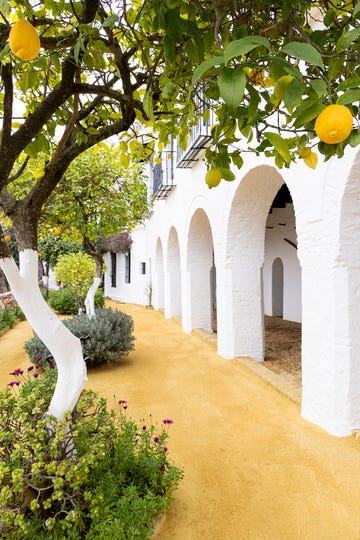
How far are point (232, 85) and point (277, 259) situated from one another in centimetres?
1133

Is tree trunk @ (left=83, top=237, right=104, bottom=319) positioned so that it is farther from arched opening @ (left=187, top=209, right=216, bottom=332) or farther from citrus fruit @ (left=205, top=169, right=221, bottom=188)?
citrus fruit @ (left=205, top=169, right=221, bottom=188)

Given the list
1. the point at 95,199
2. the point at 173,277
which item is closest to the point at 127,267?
the point at 173,277

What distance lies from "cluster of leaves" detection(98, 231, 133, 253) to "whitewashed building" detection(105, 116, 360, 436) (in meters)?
4.32

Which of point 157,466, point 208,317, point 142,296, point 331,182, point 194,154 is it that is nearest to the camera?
point 157,466

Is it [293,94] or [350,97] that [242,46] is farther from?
[350,97]

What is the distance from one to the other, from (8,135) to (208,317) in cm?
758

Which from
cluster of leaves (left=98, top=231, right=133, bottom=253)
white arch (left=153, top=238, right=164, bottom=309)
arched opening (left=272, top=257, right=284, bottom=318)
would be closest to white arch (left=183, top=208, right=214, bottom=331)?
arched opening (left=272, top=257, right=284, bottom=318)

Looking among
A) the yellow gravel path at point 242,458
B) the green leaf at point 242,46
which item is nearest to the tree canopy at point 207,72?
the green leaf at point 242,46

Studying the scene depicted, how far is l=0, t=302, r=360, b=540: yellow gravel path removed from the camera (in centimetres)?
232

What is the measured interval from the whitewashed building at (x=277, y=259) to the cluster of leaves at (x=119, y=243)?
4319 millimetres

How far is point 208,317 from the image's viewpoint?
8.84m

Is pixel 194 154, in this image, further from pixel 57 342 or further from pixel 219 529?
pixel 219 529

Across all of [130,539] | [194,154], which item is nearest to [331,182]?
[130,539]

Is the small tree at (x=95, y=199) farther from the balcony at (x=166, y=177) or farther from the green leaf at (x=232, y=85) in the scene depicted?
the green leaf at (x=232, y=85)
